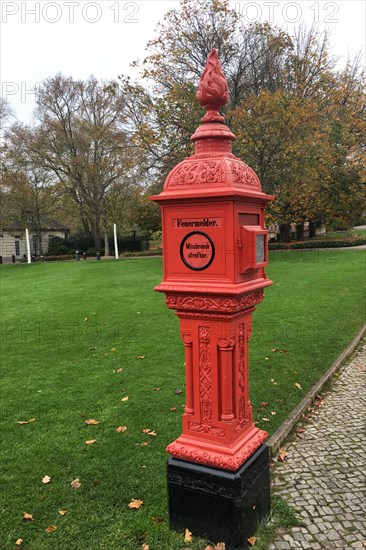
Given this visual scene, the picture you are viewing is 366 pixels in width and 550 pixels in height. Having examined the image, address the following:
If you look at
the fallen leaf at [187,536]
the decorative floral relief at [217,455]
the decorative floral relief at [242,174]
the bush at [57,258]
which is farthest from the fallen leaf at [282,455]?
the bush at [57,258]

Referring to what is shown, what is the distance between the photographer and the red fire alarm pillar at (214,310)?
2.75 meters

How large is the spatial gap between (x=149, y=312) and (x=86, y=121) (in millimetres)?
29622

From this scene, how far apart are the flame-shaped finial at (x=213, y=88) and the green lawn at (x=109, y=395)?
310cm

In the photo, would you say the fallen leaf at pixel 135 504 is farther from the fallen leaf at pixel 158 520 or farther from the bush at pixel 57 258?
the bush at pixel 57 258

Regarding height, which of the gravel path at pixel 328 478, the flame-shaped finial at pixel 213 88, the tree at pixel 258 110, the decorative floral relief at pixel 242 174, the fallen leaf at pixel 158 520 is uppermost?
the tree at pixel 258 110

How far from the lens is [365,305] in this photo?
10336 mm

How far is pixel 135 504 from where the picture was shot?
334 centimetres

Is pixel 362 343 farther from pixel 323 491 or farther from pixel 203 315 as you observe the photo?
pixel 203 315

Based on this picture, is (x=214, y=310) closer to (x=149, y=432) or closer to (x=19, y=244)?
(x=149, y=432)

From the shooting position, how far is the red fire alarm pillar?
2746 mm

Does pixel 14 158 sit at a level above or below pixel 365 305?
above

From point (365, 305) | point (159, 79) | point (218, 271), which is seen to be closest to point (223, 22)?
point (159, 79)

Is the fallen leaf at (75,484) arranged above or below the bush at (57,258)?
below

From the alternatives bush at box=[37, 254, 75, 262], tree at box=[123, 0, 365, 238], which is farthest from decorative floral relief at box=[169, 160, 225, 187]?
bush at box=[37, 254, 75, 262]
